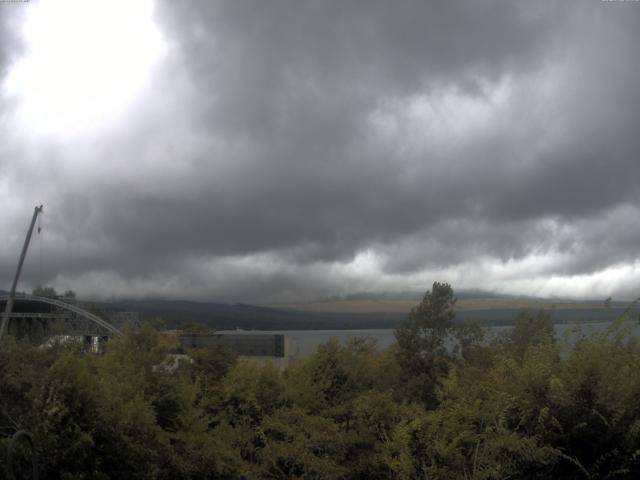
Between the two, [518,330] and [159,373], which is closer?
[159,373]

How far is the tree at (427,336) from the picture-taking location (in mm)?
32281

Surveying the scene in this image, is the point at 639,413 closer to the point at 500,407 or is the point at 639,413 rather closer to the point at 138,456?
the point at 500,407

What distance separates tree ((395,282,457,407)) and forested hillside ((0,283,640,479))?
15644 millimetres

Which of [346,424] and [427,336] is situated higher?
[427,336]

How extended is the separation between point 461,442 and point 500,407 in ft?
3.29

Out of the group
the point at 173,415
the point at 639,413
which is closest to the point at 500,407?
the point at 639,413

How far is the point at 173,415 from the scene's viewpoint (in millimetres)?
15133

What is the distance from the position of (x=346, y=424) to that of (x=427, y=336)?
63.9 ft

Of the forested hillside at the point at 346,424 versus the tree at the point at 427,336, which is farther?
the tree at the point at 427,336

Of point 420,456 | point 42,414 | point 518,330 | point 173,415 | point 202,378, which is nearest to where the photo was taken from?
point 42,414

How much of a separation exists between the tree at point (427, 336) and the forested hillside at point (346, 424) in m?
15.6

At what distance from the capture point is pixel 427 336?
34.7 m

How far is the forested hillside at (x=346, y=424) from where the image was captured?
10492 mm

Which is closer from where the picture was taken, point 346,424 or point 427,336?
point 346,424
